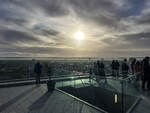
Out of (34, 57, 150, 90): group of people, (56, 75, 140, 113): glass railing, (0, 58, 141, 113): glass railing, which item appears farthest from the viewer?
(34, 57, 150, 90): group of people

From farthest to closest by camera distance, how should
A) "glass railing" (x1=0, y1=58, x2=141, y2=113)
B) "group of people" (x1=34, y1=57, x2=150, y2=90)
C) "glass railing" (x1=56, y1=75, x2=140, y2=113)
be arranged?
1. "group of people" (x1=34, y1=57, x2=150, y2=90)
2. "glass railing" (x1=56, y1=75, x2=140, y2=113)
3. "glass railing" (x1=0, y1=58, x2=141, y2=113)

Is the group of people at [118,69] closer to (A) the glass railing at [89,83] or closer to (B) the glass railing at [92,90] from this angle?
(A) the glass railing at [89,83]

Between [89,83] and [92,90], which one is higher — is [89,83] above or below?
above

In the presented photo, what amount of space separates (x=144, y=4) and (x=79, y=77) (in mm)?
5162

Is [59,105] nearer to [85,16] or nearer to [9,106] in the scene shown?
[9,106]

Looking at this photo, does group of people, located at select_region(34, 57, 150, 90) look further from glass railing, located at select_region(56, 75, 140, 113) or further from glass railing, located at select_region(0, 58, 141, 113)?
glass railing, located at select_region(56, 75, 140, 113)

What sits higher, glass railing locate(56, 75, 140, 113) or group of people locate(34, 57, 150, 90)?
group of people locate(34, 57, 150, 90)

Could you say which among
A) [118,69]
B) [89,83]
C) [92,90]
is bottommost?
[92,90]

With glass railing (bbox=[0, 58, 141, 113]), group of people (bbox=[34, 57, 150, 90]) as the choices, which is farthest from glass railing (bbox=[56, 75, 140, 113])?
group of people (bbox=[34, 57, 150, 90])

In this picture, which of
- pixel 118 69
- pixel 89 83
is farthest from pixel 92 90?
pixel 118 69

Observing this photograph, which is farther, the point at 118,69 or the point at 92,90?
the point at 118,69

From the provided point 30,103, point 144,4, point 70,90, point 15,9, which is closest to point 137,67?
point 144,4

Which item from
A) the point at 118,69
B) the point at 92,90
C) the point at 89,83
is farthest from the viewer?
the point at 118,69

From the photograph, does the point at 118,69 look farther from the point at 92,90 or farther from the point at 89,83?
the point at 92,90
